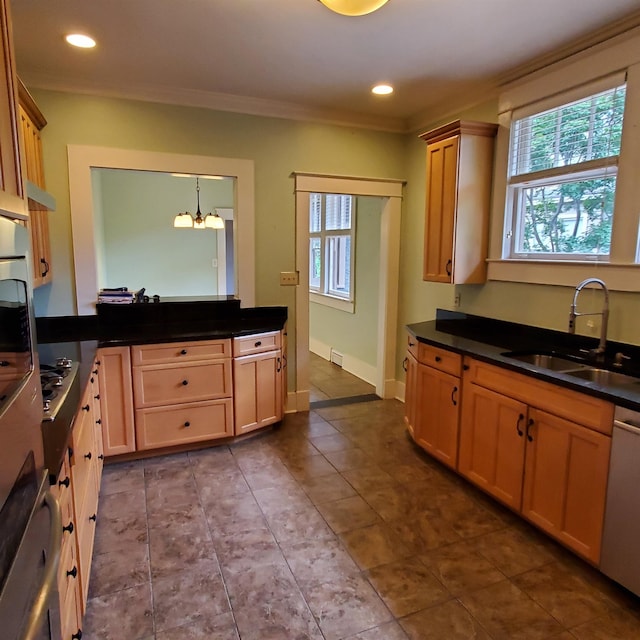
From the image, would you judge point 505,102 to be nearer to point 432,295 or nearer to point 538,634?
point 432,295

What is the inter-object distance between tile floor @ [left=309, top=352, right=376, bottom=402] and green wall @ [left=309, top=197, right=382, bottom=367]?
0.80 ft

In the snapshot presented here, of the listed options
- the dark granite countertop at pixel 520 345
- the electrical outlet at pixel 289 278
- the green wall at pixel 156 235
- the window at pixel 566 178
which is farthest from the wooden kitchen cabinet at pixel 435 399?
the green wall at pixel 156 235

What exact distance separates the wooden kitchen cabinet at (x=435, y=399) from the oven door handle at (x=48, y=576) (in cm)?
230

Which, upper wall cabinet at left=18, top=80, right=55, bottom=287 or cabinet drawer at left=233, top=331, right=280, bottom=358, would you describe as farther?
cabinet drawer at left=233, top=331, right=280, bottom=358

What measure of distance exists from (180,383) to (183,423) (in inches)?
11.6

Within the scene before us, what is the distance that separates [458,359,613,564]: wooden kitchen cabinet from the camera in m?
2.00

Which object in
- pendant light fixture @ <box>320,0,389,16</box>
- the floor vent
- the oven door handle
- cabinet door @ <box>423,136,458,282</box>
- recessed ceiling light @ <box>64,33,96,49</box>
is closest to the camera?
the oven door handle

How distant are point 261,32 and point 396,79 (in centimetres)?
108

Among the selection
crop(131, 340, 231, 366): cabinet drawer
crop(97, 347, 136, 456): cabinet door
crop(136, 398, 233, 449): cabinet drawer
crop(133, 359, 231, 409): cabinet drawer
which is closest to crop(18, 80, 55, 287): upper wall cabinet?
crop(97, 347, 136, 456): cabinet door

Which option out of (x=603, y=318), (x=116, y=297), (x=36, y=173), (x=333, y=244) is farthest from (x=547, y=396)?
(x=333, y=244)

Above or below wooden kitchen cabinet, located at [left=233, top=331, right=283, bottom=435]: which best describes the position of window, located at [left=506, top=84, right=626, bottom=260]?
above

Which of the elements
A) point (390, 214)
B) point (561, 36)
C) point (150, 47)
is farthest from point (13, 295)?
point (390, 214)

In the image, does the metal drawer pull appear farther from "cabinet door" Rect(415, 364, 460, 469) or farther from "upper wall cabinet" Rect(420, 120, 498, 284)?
"upper wall cabinet" Rect(420, 120, 498, 284)

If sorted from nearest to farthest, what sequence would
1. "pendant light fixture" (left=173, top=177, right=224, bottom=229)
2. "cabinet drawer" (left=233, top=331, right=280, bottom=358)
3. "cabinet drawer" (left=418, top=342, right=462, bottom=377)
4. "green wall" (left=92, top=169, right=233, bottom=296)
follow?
1. "cabinet drawer" (left=418, top=342, right=462, bottom=377)
2. "cabinet drawer" (left=233, top=331, right=280, bottom=358)
3. "pendant light fixture" (left=173, top=177, right=224, bottom=229)
4. "green wall" (left=92, top=169, right=233, bottom=296)
